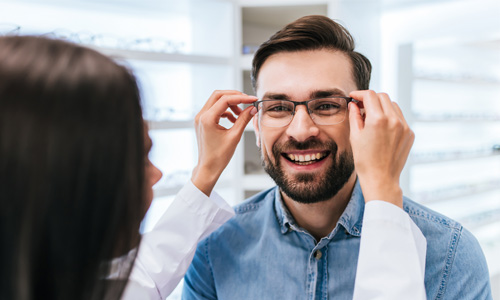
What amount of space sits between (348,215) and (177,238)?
500 millimetres

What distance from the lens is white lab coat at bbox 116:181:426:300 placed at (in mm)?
761

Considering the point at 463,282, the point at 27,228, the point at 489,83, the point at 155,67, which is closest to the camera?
the point at 27,228

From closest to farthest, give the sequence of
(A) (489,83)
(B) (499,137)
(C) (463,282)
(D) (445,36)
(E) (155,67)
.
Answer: (C) (463,282)
(E) (155,67)
(D) (445,36)
(A) (489,83)
(B) (499,137)

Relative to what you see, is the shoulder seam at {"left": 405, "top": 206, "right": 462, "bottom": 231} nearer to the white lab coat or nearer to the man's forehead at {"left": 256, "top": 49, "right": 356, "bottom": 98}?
the white lab coat

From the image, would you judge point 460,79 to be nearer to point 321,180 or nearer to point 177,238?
point 321,180

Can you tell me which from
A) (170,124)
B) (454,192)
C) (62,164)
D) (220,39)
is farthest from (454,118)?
(62,164)

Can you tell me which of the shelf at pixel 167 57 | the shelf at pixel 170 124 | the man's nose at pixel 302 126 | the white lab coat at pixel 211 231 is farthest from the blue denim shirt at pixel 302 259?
the shelf at pixel 167 57

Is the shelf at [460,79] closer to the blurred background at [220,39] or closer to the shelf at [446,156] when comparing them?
the blurred background at [220,39]

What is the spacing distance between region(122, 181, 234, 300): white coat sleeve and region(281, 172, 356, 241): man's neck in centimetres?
25

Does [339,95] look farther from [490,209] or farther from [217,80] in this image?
[490,209]

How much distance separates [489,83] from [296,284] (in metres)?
3.48

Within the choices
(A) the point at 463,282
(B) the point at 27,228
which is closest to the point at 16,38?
(B) the point at 27,228

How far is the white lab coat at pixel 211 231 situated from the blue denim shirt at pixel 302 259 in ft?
0.35

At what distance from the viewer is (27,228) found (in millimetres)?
475
